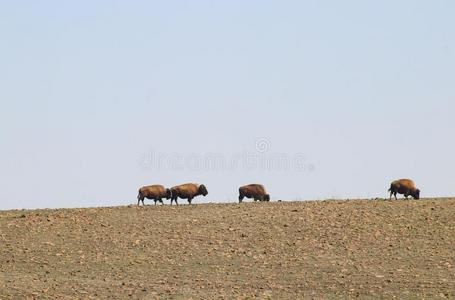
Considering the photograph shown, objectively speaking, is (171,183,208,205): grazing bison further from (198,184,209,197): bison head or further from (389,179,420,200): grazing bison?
(389,179,420,200): grazing bison

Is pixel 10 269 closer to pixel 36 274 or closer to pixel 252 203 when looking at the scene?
pixel 36 274

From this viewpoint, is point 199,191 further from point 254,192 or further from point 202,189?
point 254,192

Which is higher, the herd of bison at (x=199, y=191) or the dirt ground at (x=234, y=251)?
the herd of bison at (x=199, y=191)

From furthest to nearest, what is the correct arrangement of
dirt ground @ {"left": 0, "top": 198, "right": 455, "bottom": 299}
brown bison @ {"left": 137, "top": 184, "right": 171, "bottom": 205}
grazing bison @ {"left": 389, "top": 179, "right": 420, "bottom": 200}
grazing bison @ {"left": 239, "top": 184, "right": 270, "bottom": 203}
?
grazing bison @ {"left": 239, "top": 184, "right": 270, "bottom": 203} → brown bison @ {"left": 137, "top": 184, "right": 171, "bottom": 205} → grazing bison @ {"left": 389, "top": 179, "right": 420, "bottom": 200} → dirt ground @ {"left": 0, "top": 198, "right": 455, "bottom": 299}

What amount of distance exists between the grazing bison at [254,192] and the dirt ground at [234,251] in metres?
6.18

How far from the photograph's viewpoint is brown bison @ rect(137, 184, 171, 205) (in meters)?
36.6

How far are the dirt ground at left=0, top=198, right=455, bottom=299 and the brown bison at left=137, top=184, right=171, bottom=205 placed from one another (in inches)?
194

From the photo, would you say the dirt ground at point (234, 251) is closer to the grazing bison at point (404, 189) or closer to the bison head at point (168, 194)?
the grazing bison at point (404, 189)

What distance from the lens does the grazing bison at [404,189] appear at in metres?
35.0

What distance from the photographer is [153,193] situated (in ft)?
120

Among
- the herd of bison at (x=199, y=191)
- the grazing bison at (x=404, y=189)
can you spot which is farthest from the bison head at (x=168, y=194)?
the grazing bison at (x=404, y=189)

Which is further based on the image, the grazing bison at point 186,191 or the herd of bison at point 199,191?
the grazing bison at point 186,191

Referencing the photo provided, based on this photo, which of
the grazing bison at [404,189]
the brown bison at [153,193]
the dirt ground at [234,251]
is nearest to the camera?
the dirt ground at [234,251]

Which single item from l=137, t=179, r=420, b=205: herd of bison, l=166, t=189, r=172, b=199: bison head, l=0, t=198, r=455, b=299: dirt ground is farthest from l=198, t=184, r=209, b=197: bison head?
l=0, t=198, r=455, b=299: dirt ground
